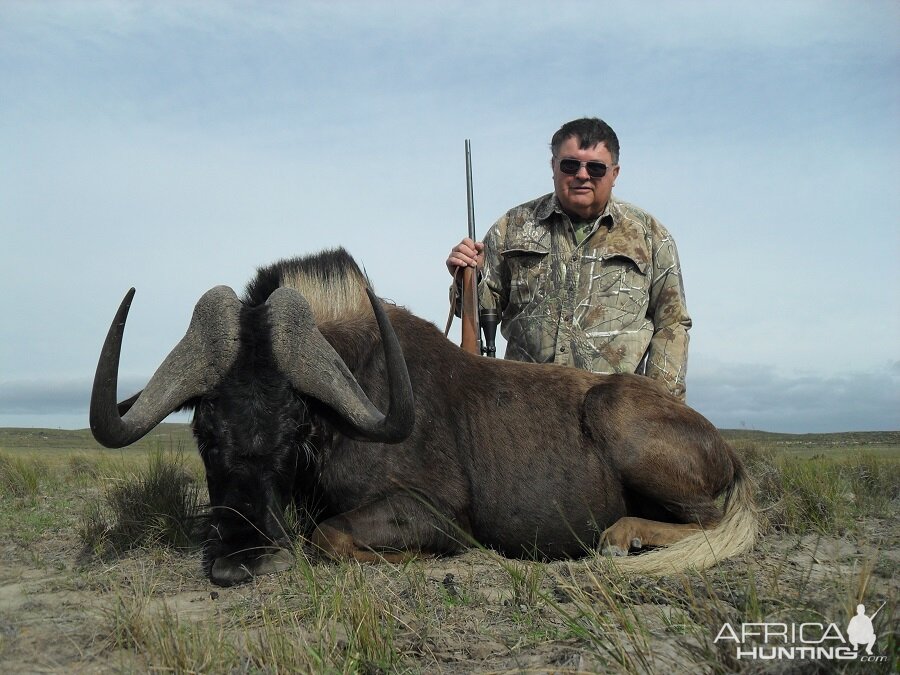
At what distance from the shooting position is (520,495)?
536 centimetres

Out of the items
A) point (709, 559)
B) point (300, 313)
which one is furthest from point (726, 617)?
point (300, 313)

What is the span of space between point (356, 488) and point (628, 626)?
8.32ft

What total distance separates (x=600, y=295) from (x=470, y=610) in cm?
444

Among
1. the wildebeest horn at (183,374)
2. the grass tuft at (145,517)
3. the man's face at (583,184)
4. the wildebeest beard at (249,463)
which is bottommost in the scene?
the grass tuft at (145,517)

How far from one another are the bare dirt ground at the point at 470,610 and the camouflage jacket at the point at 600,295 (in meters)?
2.88

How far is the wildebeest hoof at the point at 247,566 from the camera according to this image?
4.02 m

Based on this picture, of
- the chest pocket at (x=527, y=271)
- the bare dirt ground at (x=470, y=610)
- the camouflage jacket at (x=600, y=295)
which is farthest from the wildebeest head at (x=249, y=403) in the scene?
the chest pocket at (x=527, y=271)

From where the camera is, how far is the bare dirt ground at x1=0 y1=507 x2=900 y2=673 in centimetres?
264

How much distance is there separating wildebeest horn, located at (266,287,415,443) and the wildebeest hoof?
83cm

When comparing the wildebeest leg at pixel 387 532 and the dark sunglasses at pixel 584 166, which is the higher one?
the dark sunglasses at pixel 584 166

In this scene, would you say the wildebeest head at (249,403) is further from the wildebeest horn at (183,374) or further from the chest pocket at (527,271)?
the chest pocket at (527,271)

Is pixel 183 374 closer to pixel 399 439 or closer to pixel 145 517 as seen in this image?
pixel 399 439

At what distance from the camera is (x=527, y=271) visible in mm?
7738

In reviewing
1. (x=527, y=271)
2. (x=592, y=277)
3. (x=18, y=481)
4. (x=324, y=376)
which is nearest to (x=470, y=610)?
(x=324, y=376)
